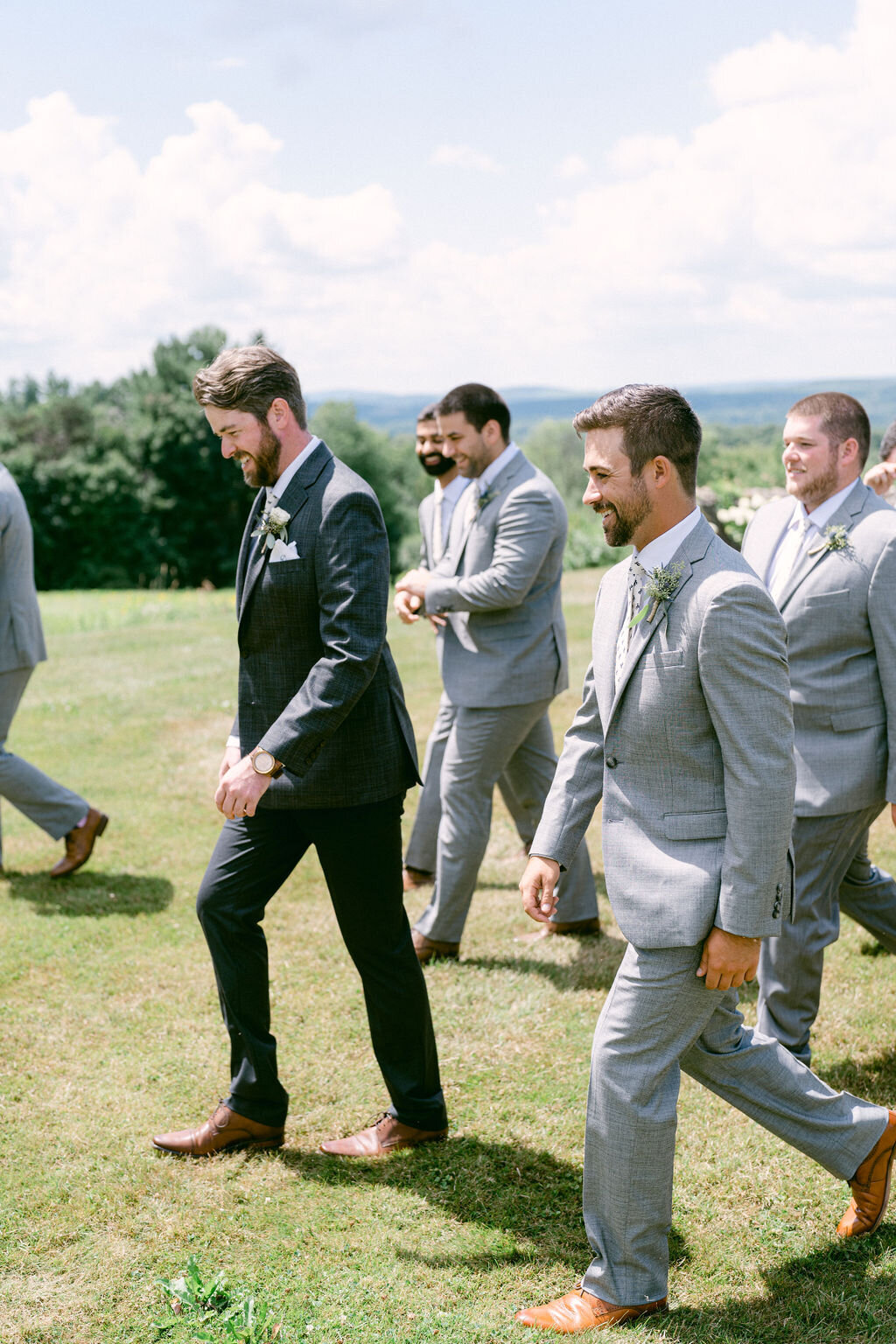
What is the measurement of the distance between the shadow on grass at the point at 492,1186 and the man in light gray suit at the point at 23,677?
341 cm

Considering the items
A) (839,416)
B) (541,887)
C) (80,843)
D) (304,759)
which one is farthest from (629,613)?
(80,843)

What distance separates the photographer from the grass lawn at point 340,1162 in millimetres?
3418

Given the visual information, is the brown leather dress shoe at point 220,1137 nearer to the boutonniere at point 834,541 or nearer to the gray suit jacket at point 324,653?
the gray suit jacket at point 324,653

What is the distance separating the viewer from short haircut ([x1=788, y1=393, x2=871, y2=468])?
4.54 m

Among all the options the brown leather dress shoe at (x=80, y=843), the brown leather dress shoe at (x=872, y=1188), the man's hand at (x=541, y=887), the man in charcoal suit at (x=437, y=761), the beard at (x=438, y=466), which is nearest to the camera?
the man's hand at (x=541, y=887)

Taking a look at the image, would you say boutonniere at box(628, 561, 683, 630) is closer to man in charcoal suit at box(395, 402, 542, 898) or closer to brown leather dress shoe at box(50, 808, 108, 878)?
man in charcoal suit at box(395, 402, 542, 898)

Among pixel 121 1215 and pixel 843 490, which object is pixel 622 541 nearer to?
pixel 843 490

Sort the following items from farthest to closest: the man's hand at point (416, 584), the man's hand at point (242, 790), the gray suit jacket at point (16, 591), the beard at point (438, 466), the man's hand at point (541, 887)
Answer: the beard at point (438, 466), the gray suit jacket at point (16, 591), the man's hand at point (416, 584), the man's hand at point (242, 790), the man's hand at point (541, 887)

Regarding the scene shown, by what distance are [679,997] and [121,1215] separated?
2.06 m

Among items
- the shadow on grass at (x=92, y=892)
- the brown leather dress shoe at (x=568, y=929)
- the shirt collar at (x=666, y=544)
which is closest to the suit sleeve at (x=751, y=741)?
the shirt collar at (x=666, y=544)

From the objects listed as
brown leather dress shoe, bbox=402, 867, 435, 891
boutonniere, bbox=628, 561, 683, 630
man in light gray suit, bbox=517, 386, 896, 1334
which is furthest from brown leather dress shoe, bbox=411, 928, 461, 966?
boutonniere, bbox=628, 561, 683, 630

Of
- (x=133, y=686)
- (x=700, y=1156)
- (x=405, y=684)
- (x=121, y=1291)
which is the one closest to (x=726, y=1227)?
(x=700, y=1156)

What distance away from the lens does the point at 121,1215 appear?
3.87 meters

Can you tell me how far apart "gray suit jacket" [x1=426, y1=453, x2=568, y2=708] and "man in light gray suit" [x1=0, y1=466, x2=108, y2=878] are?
8.17 feet
